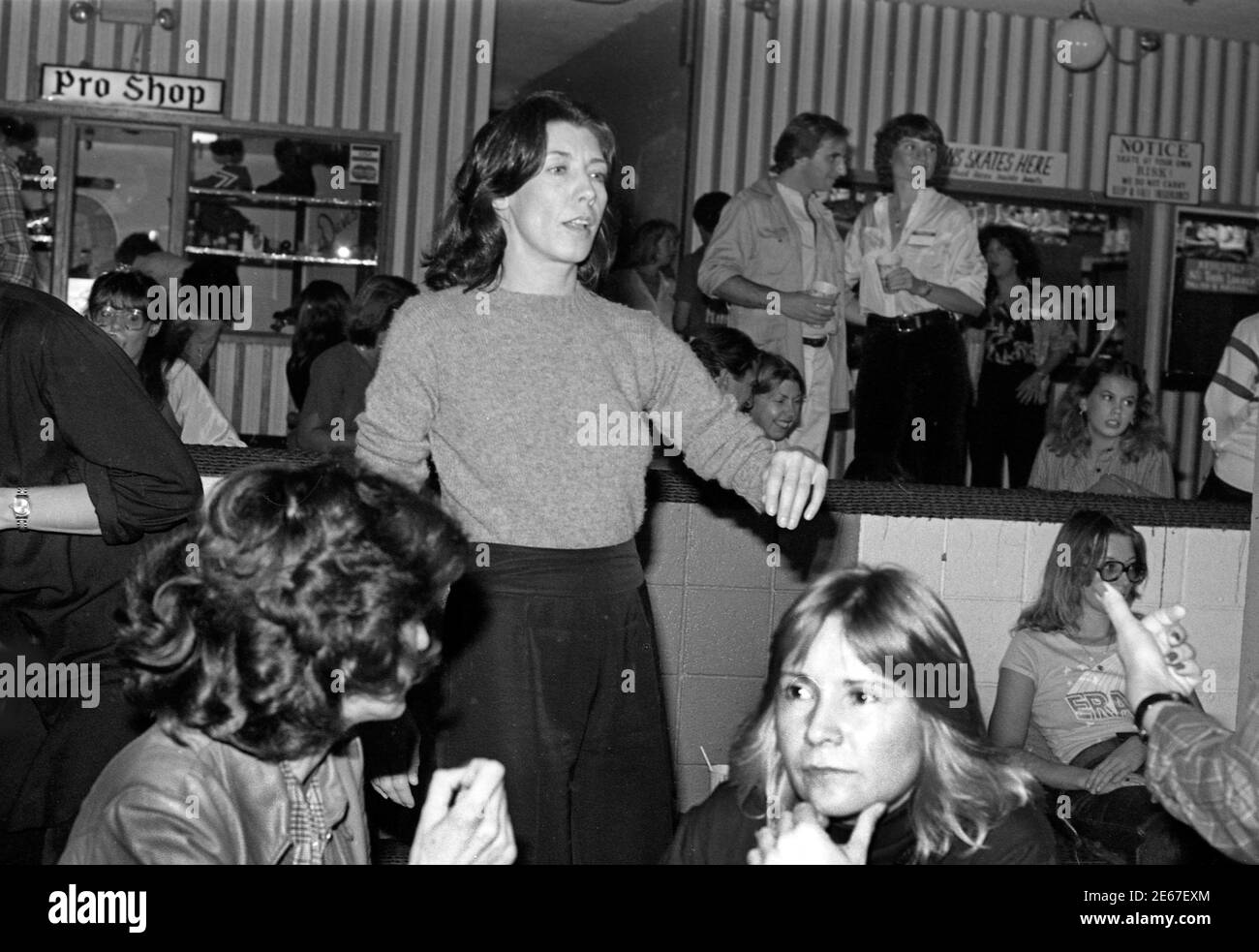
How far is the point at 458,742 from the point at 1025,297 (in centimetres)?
549

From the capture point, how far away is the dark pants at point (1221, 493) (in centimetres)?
431

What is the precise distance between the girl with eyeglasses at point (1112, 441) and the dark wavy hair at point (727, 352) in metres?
1.15

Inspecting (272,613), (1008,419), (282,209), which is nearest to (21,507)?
(272,613)

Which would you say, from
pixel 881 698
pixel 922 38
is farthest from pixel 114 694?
pixel 922 38

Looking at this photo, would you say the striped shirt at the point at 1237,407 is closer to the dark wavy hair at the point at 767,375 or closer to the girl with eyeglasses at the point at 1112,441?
the girl with eyeglasses at the point at 1112,441

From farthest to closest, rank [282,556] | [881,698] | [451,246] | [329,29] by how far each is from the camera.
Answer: [329,29], [451,246], [881,698], [282,556]

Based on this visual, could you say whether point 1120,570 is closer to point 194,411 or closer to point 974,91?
point 194,411

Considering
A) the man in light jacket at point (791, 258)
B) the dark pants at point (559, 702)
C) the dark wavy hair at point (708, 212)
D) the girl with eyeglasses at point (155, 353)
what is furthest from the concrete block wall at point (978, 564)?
the dark wavy hair at point (708, 212)

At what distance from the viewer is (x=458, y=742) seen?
7.49 feet

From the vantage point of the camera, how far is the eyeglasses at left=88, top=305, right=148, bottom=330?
12.1 feet

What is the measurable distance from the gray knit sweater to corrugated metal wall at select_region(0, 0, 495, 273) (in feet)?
18.5

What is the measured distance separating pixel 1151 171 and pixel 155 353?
21.9ft

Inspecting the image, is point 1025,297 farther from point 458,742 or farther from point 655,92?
point 458,742

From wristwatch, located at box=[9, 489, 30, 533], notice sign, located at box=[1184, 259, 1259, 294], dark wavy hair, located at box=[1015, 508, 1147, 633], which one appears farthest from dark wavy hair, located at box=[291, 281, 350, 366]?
notice sign, located at box=[1184, 259, 1259, 294]
